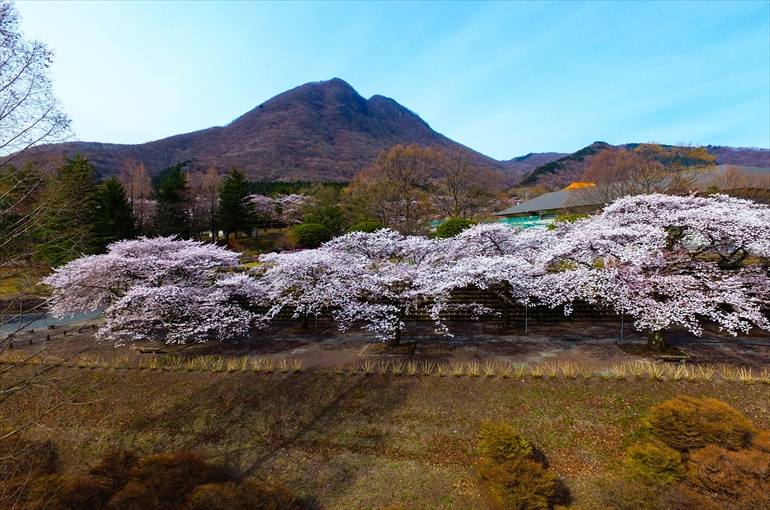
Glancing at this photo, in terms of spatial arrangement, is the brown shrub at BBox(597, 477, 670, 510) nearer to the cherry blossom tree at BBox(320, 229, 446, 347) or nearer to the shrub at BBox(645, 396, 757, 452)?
the shrub at BBox(645, 396, 757, 452)

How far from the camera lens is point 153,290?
10039 millimetres

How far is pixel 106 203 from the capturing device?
23125mm

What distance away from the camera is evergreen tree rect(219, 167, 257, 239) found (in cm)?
3177

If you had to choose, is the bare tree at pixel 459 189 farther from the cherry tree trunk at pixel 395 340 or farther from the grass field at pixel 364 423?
the grass field at pixel 364 423

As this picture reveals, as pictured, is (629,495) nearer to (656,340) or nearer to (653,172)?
(656,340)

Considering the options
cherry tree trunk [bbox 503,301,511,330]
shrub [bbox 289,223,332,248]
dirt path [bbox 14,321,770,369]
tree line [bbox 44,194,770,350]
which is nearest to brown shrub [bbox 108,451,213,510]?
dirt path [bbox 14,321,770,369]

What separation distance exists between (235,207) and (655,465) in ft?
109

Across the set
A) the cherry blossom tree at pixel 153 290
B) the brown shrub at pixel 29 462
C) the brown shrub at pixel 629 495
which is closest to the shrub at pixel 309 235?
the cherry blossom tree at pixel 153 290

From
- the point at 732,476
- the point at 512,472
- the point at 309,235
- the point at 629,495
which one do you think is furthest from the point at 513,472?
the point at 309,235

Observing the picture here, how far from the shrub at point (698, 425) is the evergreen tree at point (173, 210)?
28.8m

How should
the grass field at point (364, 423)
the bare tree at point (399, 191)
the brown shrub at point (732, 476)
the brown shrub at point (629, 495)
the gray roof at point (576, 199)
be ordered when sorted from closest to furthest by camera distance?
the brown shrub at point (732, 476)
the brown shrub at point (629, 495)
the grass field at point (364, 423)
the gray roof at point (576, 199)
the bare tree at point (399, 191)

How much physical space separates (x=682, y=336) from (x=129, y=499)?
14.6 meters

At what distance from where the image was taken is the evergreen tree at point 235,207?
3177 cm

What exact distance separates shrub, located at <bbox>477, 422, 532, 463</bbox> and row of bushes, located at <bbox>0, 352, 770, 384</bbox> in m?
2.14
